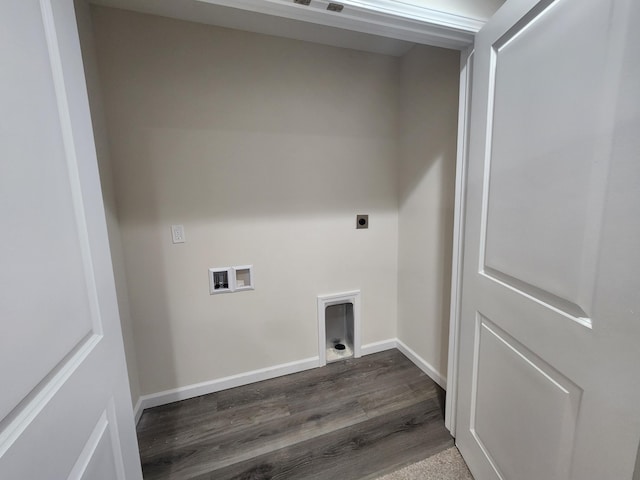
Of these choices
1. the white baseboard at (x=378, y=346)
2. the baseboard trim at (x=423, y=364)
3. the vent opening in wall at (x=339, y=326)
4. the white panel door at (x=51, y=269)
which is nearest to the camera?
the white panel door at (x=51, y=269)

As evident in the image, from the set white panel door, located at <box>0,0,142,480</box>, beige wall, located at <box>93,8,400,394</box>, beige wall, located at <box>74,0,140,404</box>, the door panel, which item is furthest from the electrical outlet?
the door panel

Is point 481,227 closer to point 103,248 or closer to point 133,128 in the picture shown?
point 103,248

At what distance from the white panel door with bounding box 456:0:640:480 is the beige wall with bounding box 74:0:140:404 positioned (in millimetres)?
1812

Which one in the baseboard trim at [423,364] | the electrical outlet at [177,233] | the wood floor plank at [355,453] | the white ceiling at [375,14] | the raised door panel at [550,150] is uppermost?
the white ceiling at [375,14]

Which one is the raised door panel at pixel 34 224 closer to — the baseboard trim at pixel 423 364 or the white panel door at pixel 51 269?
the white panel door at pixel 51 269

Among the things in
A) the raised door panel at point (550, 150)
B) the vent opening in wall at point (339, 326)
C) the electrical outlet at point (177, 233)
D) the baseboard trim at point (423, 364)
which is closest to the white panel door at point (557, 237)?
the raised door panel at point (550, 150)

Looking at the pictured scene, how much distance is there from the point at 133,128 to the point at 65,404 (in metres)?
1.50

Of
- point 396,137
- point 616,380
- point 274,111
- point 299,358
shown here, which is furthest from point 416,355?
point 274,111

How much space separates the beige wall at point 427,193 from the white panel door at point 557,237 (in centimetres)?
58

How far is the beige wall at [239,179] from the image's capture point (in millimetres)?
1563

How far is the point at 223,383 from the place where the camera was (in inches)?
75.8

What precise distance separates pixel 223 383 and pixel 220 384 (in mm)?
20

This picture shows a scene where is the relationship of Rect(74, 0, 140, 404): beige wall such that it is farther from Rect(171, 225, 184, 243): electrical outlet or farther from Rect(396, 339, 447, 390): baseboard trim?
Rect(396, 339, 447, 390): baseboard trim

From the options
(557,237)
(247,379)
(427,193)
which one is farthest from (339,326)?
(557,237)
